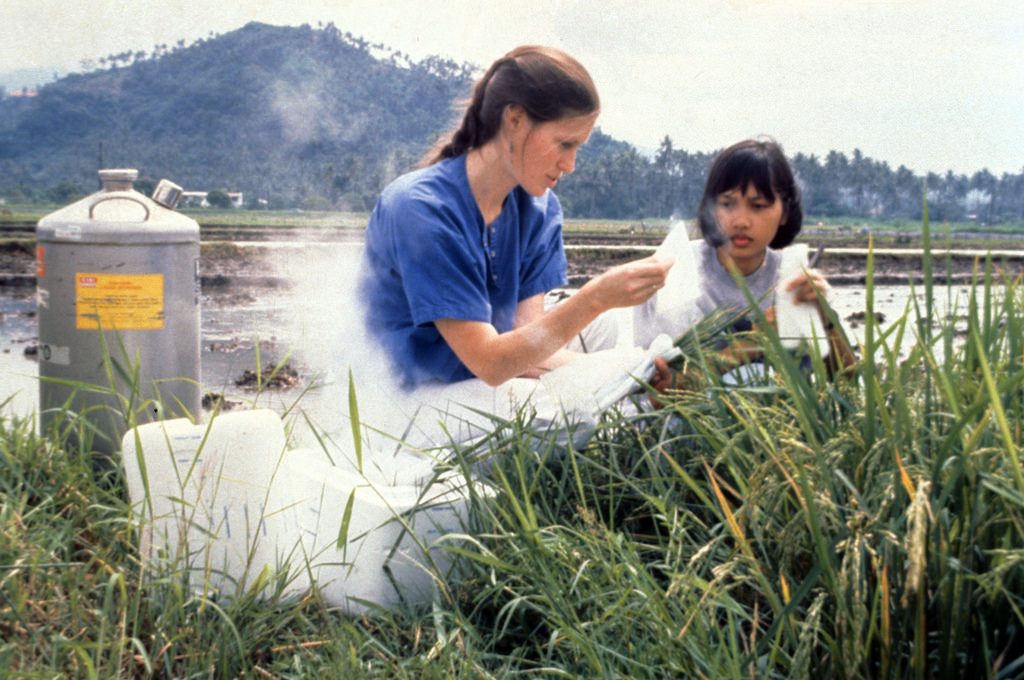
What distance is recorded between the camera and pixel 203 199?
12.1 feet

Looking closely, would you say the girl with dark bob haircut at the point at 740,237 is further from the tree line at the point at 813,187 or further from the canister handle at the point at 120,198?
the canister handle at the point at 120,198

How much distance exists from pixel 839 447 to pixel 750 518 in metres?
0.19

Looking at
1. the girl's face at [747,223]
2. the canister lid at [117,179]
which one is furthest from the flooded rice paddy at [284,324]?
the canister lid at [117,179]

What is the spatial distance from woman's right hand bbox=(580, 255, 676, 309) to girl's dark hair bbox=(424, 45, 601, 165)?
1.42 ft

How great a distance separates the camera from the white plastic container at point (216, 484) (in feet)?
7.91

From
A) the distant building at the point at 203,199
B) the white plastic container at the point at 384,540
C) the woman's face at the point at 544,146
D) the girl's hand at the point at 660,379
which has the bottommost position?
the white plastic container at the point at 384,540

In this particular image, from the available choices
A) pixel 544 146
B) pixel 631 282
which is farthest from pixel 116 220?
pixel 631 282

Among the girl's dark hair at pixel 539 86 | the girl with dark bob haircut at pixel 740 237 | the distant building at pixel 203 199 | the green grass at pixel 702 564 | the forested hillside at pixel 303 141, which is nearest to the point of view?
the green grass at pixel 702 564

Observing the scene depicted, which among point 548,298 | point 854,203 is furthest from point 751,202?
point 548,298

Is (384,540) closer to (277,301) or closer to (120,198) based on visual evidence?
(120,198)

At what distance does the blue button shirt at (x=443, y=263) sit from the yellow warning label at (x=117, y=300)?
62 centimetres

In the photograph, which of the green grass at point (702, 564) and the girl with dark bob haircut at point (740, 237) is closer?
the green grass at point (702, 564)

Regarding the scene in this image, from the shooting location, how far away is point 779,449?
2.04m

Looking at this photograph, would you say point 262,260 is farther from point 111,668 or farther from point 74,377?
point 111,668
